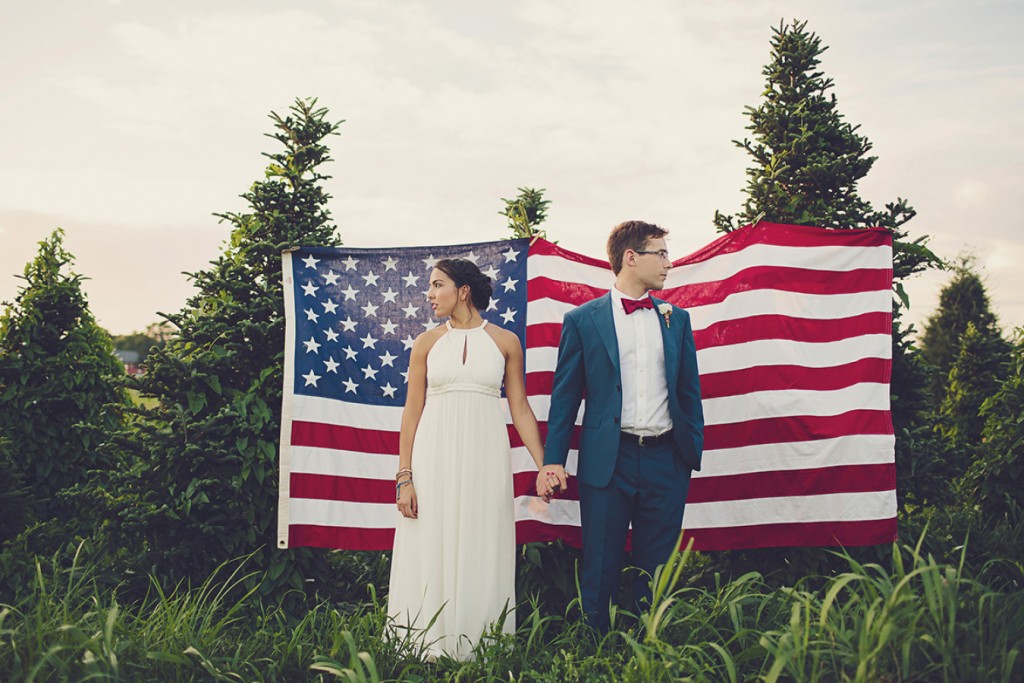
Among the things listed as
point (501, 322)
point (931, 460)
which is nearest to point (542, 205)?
point (501, 322)

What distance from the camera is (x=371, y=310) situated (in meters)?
5.26

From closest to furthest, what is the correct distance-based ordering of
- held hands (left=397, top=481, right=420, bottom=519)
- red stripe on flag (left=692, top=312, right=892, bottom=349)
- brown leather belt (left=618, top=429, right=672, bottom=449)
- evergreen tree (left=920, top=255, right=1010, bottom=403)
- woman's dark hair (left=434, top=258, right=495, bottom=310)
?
brown leather belt (left=618, top=429, right=672, bottom=449) < held hands (left=397, top=481, right=420, bottom=519) < woman's dark hair (left=434, top=258, right=495, bottom=310) < red stripe on flag (left=692, top=312, right=892, bottom=349) < evergreen tree (left=920, top=255, right=1010, bottom=403)

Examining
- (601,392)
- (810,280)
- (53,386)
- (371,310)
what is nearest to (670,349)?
(601,392)

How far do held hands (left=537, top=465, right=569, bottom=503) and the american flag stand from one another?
40.6 inches

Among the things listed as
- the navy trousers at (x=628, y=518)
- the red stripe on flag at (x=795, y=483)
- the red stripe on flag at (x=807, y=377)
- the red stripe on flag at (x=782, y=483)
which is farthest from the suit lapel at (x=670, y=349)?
the red stripe on flag at (x=795, y=483)

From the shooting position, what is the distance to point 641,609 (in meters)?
3.99

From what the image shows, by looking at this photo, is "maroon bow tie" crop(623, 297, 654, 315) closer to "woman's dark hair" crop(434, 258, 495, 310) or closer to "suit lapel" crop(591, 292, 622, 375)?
"suit lapel" crop(591, 292, 622, 375)

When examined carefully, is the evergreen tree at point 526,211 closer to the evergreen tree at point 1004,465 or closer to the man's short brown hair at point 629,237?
the man's short brown hair at point 629,237

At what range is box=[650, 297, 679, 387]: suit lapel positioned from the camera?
13.2 feet

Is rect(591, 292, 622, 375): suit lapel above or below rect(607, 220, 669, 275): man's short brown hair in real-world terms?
below

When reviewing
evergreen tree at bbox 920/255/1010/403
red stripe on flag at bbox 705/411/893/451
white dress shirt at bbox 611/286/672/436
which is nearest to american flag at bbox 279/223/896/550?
red stripe on flag at bbox 705/411/893/451

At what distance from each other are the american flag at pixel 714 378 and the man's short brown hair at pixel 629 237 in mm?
952

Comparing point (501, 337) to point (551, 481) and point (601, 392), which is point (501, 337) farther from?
point (551, 481)

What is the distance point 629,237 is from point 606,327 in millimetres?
520
